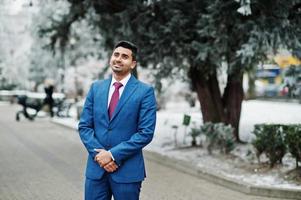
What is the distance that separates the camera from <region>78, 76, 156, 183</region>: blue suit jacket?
4285 millimetres

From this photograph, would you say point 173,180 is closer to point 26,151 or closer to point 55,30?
point 26,151

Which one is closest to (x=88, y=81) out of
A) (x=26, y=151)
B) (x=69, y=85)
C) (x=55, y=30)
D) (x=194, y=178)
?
(x=69, y=85)

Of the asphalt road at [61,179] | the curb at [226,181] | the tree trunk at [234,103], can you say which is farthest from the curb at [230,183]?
the tree trunk at [234,103]

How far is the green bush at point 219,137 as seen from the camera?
37.7 feet

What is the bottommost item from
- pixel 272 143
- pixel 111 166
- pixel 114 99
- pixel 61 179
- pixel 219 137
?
pixel 61 179

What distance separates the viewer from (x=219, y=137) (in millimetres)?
11609

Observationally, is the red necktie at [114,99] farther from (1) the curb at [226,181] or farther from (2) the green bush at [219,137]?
(2) the green bush at [219,137]

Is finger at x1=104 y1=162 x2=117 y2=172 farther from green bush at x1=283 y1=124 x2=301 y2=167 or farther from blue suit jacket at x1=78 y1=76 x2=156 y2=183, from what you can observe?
green bush at x1=283 y1=124 x2=301 y2=167

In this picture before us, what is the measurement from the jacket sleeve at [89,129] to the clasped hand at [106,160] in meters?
0.08

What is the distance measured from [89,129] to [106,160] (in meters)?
0.34

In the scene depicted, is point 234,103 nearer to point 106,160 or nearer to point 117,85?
point 117,85

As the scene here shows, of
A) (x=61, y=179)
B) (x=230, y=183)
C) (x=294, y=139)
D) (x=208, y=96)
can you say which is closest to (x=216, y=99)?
(x=208, y=96)

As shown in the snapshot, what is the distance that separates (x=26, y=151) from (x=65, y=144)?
6.64ft

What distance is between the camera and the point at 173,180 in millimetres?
9547
